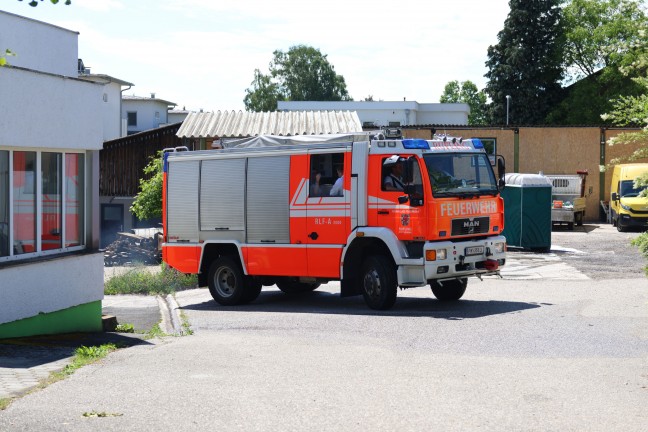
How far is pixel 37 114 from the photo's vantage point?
13.3 m

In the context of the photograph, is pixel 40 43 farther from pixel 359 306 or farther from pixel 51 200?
pixel 359 306

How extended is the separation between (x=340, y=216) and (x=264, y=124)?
70.1ft

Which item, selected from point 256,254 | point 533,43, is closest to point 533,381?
point 256,254

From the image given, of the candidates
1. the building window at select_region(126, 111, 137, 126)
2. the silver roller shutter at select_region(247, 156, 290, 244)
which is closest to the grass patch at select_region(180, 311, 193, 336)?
the silver roller shutter at select_region(247, 156, 290, 244)

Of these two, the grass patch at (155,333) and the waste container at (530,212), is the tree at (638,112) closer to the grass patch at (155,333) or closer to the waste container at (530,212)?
the grass patch at (155,333)

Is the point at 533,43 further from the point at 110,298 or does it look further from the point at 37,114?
the point at 37,114

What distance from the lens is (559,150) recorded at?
1779 inches

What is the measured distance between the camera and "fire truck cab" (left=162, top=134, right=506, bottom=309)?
15820mm

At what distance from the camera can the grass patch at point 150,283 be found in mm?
21516

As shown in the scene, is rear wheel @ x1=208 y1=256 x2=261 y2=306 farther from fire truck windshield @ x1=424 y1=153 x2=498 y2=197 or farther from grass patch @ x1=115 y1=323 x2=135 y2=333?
fire truck windshield @ x1=424 y1=153 x2=498 y2=197

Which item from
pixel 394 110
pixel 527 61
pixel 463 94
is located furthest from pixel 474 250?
→ pixel 463 94

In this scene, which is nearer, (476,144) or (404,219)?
(404,219)

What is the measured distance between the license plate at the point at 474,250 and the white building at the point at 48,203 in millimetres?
5633

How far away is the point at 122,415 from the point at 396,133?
9449mm
